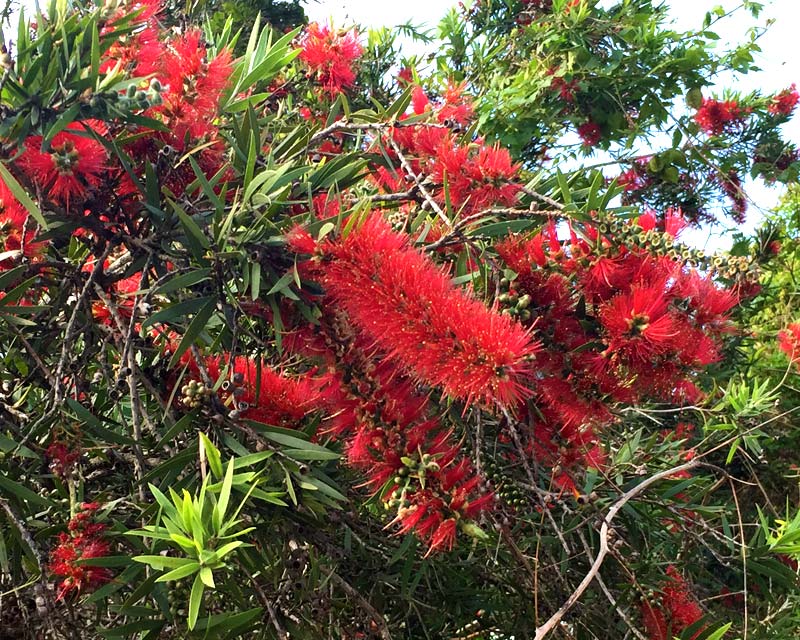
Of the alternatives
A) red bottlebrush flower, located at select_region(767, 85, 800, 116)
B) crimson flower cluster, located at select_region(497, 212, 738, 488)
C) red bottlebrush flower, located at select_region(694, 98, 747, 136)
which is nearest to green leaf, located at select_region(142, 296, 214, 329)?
crimson flower cluster, located at select_region(497, 212, 738, 488)

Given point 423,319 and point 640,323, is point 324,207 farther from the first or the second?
point 640,323

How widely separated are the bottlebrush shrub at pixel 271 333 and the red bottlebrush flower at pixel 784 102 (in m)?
3.54

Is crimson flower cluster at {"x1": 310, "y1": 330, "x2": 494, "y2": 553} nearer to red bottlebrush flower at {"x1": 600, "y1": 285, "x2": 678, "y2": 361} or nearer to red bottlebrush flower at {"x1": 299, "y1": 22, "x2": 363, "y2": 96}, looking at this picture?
red bottlebrush flower at {"x1": 600, "y1": 285, "x2": 678, "y2": 361}

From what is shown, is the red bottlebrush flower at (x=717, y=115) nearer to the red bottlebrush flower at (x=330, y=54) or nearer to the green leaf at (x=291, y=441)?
the red bottlebrush flower at (x=330, y=54)

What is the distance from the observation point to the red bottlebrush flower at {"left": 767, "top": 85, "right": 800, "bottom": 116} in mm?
4366

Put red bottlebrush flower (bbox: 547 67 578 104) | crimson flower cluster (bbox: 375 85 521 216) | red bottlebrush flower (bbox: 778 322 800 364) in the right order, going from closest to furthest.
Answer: crimson flower cluster (bbox: 375 85 521 216)
red bottlebrush flower (bbox: 778 322 800 364)
red bottlebrush flower (bbox: 547 67 578 104)

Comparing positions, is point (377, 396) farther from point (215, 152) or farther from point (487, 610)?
point (487, 610)

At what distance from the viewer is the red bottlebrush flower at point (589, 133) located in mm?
3912

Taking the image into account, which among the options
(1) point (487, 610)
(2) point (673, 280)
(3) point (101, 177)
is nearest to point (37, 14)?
(3) point (101, 177)

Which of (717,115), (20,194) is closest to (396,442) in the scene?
(20,194)

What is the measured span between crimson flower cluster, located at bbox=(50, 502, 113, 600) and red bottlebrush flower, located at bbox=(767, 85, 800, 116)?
4.39 meters

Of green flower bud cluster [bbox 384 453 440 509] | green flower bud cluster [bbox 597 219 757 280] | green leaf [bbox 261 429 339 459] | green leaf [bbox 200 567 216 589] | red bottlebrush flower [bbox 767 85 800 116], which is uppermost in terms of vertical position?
red bottlebrush flower [bbox 767 85 800 116]

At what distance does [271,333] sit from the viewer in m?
1.36

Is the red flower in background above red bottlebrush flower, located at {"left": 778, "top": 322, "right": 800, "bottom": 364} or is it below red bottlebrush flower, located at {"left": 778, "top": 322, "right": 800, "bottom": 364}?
below
